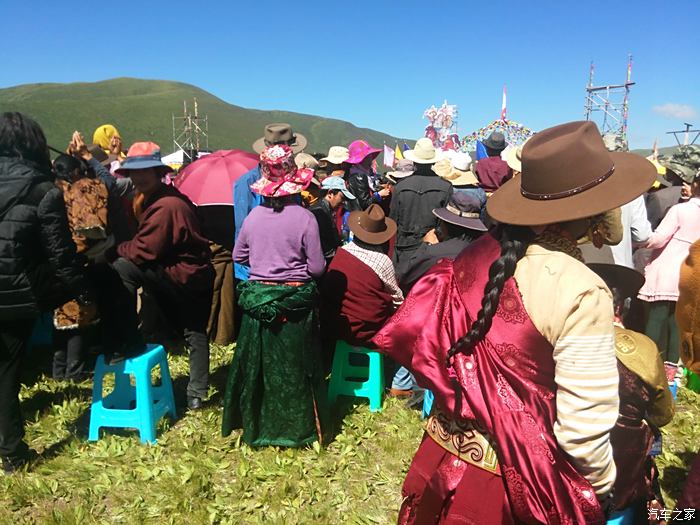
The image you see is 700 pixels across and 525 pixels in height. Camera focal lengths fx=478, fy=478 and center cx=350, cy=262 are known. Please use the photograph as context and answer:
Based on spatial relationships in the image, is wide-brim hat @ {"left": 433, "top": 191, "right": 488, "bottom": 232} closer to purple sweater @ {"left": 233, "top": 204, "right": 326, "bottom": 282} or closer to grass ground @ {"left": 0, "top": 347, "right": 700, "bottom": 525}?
purple sweater @ {"left": 233, "top": 204, "right": 326, "bottom": 282}

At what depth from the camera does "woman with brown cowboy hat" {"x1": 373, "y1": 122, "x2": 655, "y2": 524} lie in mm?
1282

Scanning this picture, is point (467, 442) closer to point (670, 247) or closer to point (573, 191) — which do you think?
point (573, 191)

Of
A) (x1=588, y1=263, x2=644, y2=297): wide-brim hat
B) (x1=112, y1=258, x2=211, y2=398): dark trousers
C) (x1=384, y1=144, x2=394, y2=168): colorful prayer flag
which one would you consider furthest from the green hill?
(x1=588, y1=263, x2=644, y2=297): wide-brim hat

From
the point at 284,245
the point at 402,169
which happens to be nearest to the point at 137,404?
the point at 284,245

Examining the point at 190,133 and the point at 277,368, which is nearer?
the point at 277,368

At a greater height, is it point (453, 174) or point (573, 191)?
point (573, 191)

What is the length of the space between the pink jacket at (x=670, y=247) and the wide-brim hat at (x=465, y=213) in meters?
1.68

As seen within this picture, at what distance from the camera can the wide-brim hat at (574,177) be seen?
51.4 inches

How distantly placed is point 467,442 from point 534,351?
16.0 inches

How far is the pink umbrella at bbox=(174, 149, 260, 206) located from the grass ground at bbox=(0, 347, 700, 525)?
89.2 inches

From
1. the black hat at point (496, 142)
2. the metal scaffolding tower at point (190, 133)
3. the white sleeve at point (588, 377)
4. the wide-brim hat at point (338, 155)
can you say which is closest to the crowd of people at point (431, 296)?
the white sleeve at point (588, 377)

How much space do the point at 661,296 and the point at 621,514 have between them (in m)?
3.12

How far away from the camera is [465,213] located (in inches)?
148

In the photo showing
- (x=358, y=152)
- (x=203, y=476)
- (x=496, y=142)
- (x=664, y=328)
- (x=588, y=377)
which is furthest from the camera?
(x=358, y=152)
